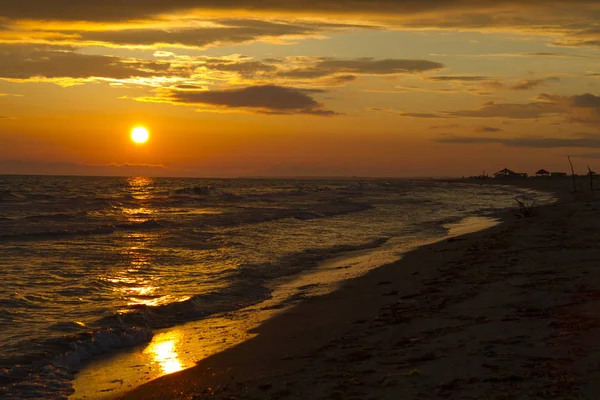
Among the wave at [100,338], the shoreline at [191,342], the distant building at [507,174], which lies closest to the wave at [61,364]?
the wave at [100,338]

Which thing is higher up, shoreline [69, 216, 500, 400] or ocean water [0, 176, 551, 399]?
ocean water [0, 176, 551, 399]

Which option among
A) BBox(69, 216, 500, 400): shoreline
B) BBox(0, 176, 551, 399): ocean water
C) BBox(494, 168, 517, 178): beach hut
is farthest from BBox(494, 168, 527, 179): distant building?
BBox(69, 216, 500, 400): shoreline

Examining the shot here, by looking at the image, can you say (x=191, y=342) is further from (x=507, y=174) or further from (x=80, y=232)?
(x=507, y=174)

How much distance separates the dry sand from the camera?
6.27 meters

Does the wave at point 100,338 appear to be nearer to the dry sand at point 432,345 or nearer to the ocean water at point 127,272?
the ocean water at point 127,272

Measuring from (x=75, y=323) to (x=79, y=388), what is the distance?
3.14 metres

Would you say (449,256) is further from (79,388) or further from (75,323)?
(79,388)

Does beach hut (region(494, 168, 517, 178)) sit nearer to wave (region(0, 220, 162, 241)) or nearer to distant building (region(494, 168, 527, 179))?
distant building (region(494, 168, 527, 179))

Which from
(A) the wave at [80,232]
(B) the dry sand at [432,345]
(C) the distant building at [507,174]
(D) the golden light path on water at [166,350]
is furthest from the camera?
(C) the distant building at [507,174]

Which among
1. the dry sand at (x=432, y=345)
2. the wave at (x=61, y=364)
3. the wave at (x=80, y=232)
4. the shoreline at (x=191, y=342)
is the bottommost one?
the shoreline at (x=191, y=342)

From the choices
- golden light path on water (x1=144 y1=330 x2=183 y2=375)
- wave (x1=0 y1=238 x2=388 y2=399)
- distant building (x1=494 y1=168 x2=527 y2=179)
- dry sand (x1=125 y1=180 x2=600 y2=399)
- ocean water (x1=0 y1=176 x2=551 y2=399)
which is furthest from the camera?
distant building (x1=494 y1=168 x2=527 y2=179)

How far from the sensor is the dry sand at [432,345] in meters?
6.27

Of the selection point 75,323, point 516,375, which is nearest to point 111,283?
point 75,323

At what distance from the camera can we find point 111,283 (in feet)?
49.1
